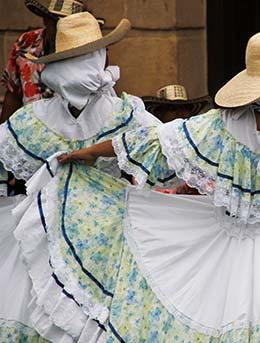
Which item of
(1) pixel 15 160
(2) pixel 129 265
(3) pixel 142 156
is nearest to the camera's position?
(3) pixel 142 156

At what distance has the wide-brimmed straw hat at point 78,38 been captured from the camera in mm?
6688

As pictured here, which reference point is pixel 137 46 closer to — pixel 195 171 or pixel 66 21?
pixel 66 21

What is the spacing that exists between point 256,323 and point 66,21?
165cm

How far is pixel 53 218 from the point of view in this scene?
21.8ft

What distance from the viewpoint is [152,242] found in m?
6.50

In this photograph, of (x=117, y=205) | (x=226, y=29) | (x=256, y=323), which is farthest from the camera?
(x=226, y=29)

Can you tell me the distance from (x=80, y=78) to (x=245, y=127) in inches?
33.1

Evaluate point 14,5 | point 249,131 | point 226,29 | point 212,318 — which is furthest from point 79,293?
point 226,29

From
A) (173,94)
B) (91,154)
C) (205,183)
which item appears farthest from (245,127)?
(173,94)

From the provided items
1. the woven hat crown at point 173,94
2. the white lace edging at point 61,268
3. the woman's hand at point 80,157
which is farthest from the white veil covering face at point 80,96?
the woven hat crown at point 173,94

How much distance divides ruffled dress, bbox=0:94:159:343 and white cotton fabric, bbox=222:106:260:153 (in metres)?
0.66

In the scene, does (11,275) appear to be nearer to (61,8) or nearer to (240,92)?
(240,92)

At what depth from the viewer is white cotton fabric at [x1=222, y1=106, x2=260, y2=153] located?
622 centimetres

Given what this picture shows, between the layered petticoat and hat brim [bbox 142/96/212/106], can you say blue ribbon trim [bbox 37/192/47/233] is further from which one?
hat brim [bbox 142/96/212/106]
